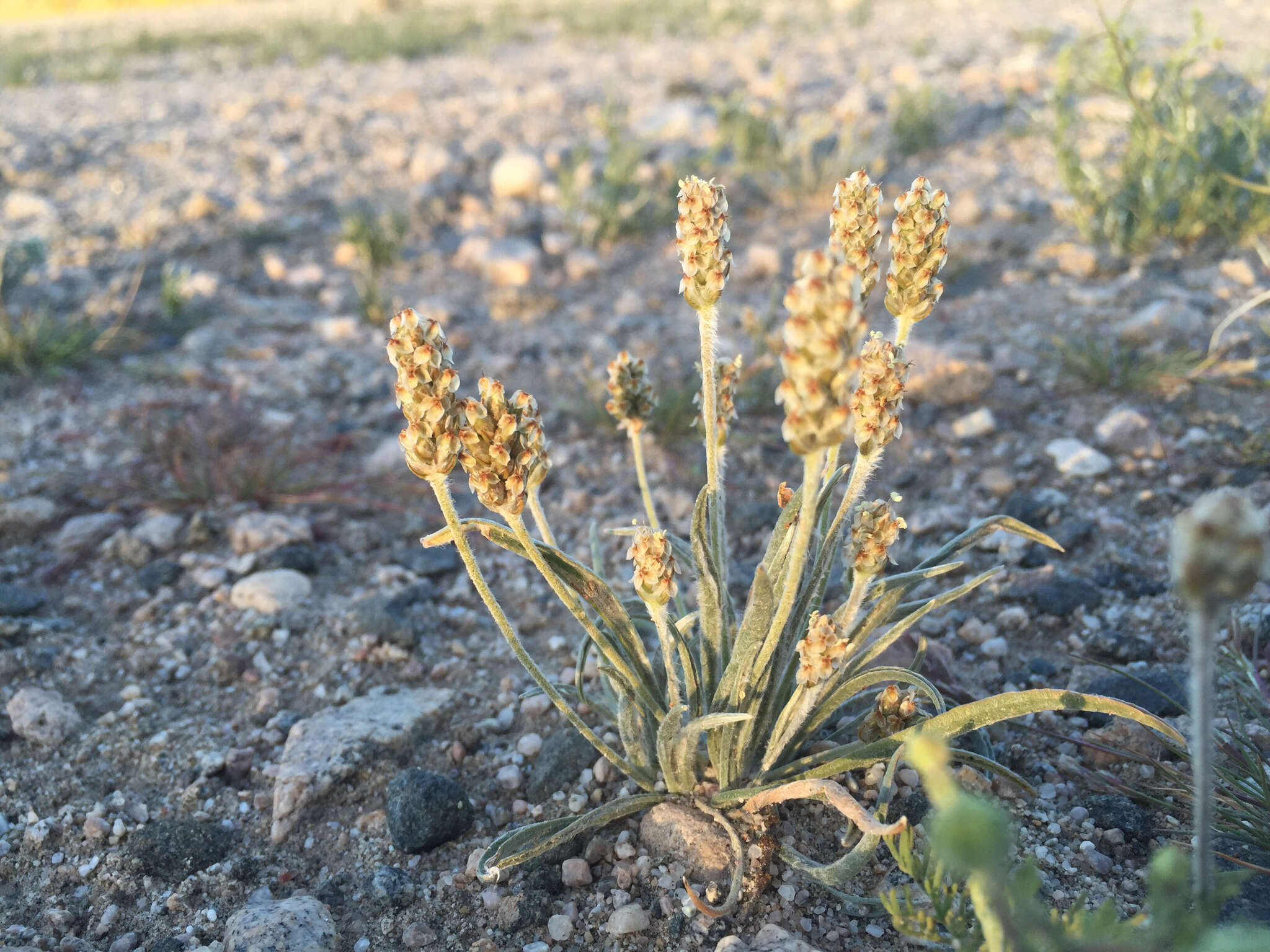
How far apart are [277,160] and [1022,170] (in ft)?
18.6

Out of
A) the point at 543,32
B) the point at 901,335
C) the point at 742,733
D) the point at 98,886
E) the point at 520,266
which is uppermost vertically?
the point at 543,32

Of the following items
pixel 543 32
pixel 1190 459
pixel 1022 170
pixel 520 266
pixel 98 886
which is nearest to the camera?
pixel 98 886

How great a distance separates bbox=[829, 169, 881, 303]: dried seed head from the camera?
187 centimetres

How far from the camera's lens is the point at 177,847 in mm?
2281

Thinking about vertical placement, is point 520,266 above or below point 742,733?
above

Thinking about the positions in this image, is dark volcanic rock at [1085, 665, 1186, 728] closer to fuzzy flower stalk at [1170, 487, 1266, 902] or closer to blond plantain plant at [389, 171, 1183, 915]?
blond plantain plant at [389, 171, 1183, 915]

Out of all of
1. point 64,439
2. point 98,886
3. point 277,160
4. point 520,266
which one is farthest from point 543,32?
point 98,886

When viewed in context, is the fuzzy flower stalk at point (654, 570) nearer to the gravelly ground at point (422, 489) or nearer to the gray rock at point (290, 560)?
the gravelly ground at point (422, 489)

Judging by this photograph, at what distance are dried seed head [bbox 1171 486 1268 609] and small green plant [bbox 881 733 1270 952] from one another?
1.00 feet

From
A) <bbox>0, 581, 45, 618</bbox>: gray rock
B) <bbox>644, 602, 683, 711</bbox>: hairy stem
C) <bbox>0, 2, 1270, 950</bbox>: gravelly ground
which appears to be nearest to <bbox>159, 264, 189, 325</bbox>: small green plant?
<bbox>0, 2, 1270, 950</bbox>: gravelly ground

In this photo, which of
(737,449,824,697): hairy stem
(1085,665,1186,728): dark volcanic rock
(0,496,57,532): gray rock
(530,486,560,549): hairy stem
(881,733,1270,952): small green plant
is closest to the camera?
(881,733,1270,952): small green plant

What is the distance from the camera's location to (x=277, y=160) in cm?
767

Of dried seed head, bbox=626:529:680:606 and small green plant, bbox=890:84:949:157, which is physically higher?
small green plant, bbox=890:84:949:157

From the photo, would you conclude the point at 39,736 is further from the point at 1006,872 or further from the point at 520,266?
the point at 520,266
